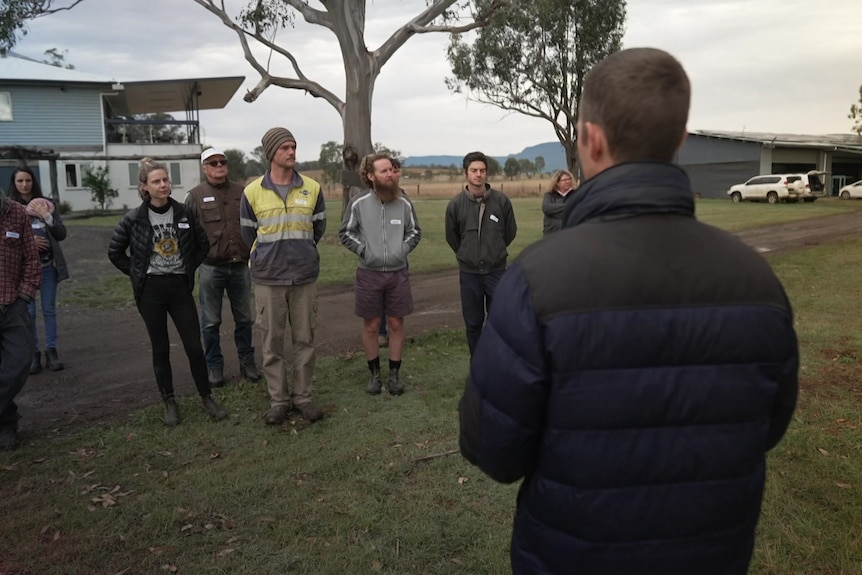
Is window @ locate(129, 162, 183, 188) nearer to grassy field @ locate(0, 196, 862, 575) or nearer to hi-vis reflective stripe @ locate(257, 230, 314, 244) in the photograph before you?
grassy field @ locate(0, 196, 862, 575)

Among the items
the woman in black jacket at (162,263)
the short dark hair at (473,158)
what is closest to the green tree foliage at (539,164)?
the short dark hair at (473,158)

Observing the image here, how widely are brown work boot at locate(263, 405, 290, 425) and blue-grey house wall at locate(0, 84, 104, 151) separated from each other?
109 feet

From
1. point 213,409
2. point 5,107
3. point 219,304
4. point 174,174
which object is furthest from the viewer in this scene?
point 174,174

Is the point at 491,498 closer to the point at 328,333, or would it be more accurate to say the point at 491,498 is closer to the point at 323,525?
the point at 323,525

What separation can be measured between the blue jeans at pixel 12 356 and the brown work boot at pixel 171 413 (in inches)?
41.6

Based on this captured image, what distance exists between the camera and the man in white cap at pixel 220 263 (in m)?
6.48

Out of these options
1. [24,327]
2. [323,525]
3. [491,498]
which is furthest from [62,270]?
[491,498]

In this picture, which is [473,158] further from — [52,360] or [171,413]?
[52,360]

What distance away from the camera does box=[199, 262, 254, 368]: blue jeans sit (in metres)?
6.64

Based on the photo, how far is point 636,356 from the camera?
1.55 metres

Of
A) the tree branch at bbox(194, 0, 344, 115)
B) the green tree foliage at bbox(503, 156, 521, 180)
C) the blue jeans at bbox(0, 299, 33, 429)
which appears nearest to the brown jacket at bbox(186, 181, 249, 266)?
the blue jeans at bbox(0, 299, 33, 429)

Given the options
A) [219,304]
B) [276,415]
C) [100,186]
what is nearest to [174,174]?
[100,186]

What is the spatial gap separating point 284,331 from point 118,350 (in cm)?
331

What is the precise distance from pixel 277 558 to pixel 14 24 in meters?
18.7
